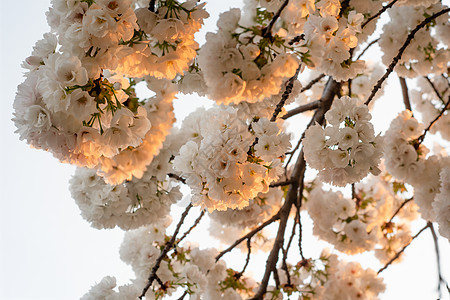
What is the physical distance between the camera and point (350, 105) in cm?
129

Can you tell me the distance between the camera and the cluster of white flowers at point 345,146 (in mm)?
1227

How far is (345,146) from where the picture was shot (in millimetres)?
1216

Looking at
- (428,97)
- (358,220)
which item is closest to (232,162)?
(358,220)

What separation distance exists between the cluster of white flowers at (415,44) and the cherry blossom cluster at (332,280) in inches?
47.5

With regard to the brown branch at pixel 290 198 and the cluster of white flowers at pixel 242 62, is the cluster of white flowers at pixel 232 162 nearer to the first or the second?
the cluster of white flowers at pixel 242 62

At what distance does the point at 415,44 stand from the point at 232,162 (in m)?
1.75

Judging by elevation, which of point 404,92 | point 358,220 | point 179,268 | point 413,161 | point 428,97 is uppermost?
point 428,97

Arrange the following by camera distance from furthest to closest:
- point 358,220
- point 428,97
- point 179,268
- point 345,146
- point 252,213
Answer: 1. point 428,97
2. point 179,268
3. point 358,220
4. point 252,213
5. point 345,146

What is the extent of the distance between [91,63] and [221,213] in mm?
1463

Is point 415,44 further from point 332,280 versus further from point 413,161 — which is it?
point 332,280

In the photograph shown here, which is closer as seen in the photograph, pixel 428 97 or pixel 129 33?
pixel 129 33

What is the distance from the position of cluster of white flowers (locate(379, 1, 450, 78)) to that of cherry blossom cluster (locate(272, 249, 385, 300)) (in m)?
1.21

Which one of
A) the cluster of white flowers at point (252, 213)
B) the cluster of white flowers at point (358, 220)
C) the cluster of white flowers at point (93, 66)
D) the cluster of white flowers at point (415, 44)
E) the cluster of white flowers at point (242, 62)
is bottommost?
the cluster of white flowers at point (93, 66)

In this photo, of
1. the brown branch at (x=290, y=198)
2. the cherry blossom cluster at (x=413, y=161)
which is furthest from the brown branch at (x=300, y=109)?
the cherry blossom cluster at (x=413, y=161)
